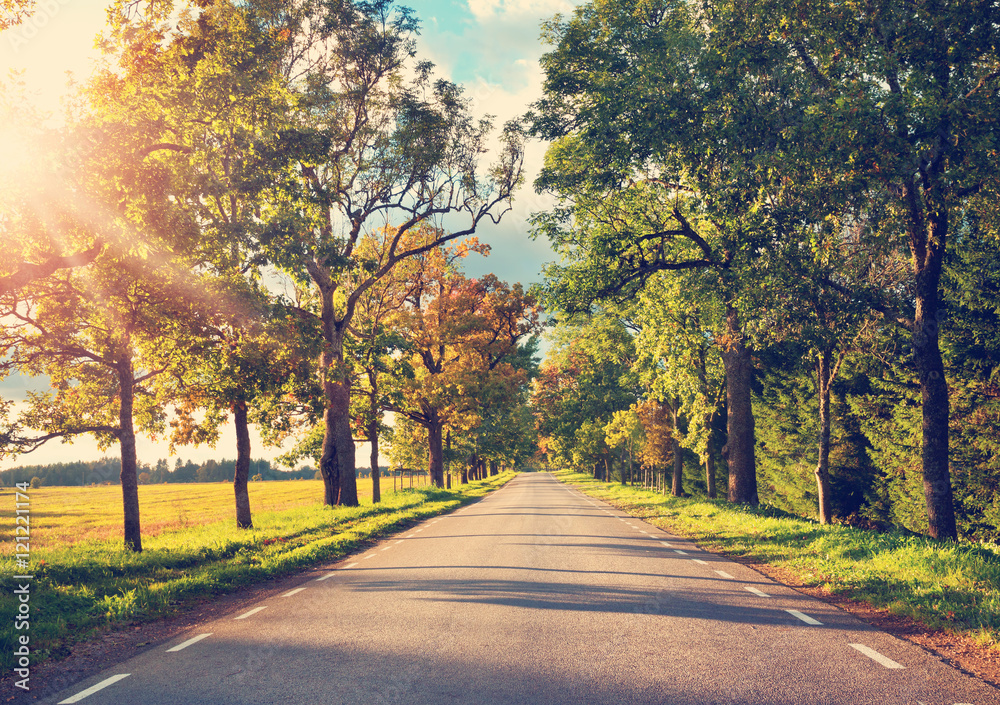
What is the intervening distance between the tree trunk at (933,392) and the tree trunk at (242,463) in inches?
678

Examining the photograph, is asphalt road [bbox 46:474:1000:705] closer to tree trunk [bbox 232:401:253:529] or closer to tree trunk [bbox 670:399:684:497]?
tree trunk [bbox 232:401:253:529]

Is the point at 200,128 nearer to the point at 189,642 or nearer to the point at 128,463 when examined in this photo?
the point at 128,463

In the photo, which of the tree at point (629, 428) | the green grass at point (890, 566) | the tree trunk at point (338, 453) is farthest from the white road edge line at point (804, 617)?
the tree at point (629, 428)

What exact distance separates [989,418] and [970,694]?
49.6 feet

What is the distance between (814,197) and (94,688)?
40.5 feet

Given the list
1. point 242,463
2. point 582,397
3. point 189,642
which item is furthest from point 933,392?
point 582,397

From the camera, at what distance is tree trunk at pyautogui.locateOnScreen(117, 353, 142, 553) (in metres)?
14.1

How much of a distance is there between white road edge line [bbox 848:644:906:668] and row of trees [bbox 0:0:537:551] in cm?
1212

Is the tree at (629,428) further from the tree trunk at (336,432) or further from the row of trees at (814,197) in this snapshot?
the tree trunk at (336,432)

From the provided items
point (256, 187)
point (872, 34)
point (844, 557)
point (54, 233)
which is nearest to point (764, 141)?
point (872, 34)

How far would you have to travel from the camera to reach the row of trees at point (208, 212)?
11094 mm

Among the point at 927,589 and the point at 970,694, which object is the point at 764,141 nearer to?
the point at 927,589

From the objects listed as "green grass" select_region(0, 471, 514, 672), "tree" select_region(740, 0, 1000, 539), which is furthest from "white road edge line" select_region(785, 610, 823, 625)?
"green grass" select_region(0, 471, 514, 672)

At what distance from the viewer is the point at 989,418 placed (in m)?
16.7
